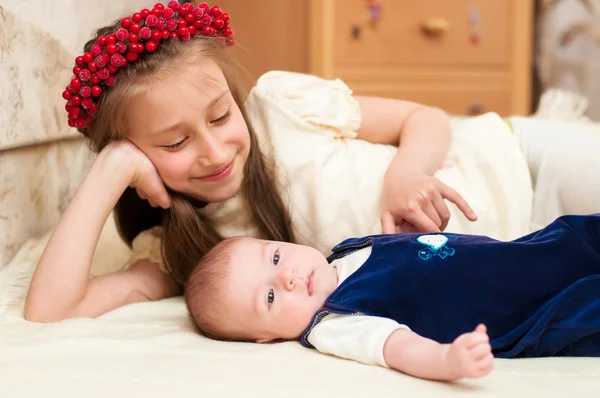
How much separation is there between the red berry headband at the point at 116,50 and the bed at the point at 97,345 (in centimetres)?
21

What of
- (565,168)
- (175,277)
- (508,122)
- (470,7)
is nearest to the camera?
(175,277)

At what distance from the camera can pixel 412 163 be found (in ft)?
4.26

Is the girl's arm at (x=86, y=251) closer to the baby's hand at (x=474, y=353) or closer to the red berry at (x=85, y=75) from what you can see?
the red berry at (x=85, y=75)

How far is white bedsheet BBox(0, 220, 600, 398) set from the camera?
2.48ft

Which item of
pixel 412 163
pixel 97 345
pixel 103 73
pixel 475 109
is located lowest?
pixel 475 109

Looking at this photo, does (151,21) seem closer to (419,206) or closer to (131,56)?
(131,56)

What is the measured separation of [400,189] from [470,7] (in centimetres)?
203

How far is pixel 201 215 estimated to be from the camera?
1.29 metres

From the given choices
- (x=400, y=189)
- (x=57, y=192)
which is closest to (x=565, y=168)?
(x=400, y=189)

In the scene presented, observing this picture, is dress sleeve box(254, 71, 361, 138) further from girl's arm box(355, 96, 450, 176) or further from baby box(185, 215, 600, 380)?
baby box(185, 215, 600, 380)

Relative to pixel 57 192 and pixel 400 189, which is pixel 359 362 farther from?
pixel 57 192

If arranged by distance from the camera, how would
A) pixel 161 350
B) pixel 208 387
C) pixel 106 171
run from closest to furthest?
1. pixel 208 387
2. pixel 161 350
3. pixel 106 171

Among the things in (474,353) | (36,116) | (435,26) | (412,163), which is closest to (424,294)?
(474,353)

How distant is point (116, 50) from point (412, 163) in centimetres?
54
